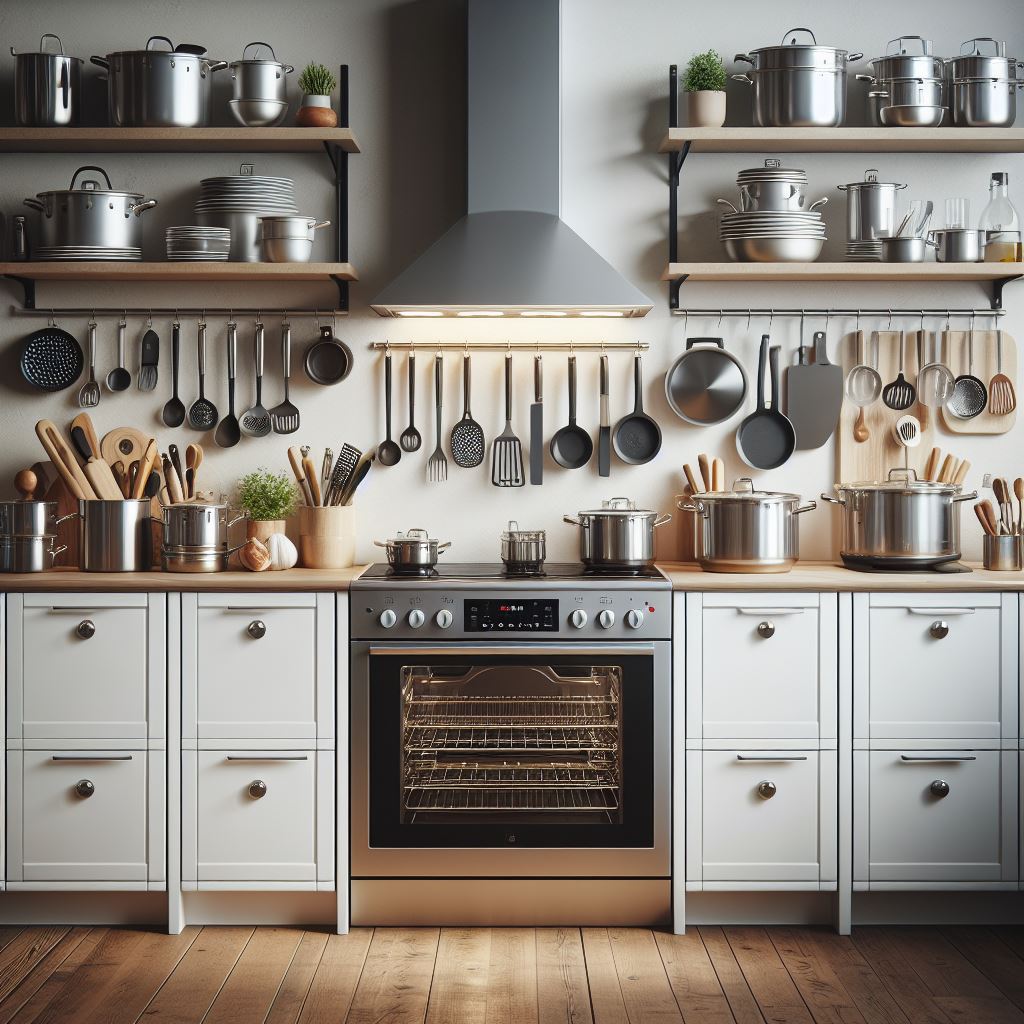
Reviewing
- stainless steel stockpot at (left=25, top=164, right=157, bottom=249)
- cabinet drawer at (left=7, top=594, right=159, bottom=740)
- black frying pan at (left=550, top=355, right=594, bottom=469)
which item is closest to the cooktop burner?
black frying pan at (left=550, top=355, right=594, bottom=469)

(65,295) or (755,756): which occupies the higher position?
(65,295)

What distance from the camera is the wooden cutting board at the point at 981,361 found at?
3623 mm

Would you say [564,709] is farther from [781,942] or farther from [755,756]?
[781,942]

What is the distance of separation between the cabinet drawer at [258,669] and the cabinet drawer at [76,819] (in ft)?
0.81

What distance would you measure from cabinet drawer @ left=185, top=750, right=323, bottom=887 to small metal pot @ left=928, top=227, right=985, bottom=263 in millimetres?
2312

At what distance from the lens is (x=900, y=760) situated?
3084mm

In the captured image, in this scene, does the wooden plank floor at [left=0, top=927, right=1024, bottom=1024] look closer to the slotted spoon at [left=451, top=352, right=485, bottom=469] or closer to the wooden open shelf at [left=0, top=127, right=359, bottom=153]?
the slotted spoon at [left=451, top=352, right=485, bottom=469]

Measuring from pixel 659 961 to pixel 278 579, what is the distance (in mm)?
1415

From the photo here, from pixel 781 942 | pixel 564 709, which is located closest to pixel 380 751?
pixel 564 709

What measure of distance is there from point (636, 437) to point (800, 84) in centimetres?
115

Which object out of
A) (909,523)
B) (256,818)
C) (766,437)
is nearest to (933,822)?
(909,523)

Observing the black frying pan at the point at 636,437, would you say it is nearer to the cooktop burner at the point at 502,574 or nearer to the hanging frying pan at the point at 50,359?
the cooktop burner at the point at 502,574

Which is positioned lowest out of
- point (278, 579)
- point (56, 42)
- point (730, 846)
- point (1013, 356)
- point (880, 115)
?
point (730, 846)

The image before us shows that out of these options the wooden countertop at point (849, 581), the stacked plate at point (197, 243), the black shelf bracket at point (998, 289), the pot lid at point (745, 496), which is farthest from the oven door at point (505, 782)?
the black shelf bracket at point (998, 289)
